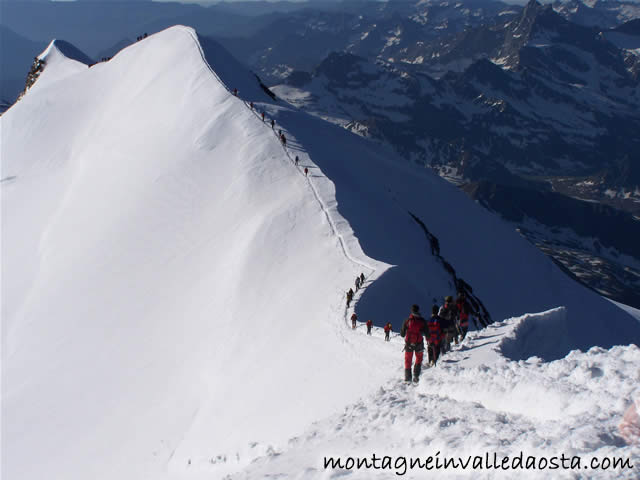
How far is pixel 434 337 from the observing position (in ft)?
49.1

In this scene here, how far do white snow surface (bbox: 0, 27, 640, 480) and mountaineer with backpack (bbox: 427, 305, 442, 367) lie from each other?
98 cm

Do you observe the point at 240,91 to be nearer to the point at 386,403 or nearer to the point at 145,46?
the point at 145,46

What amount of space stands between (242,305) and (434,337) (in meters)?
13.8

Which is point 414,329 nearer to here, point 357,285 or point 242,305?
point 357,285

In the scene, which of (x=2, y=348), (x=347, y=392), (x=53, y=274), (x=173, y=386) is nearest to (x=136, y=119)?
(x=53, y=274)

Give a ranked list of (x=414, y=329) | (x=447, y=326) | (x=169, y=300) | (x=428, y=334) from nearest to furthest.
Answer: (x=414, y=329)
(x=428, y=334)
(x=447, y=326)
(x=169, y=300)

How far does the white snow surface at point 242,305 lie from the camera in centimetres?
1276

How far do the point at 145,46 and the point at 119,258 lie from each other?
55471mm

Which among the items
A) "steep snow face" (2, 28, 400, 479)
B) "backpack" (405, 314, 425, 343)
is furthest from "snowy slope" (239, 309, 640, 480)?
"steep snow face" (2, 28, 400, 479)

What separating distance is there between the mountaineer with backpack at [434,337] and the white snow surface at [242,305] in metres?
0.98

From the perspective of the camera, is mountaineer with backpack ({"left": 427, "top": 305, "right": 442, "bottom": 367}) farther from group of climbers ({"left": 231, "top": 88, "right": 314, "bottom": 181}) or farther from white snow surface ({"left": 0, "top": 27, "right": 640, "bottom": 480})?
group of climbers ({"left": 231, "top": 88, "right": 314, "bottom": 181})

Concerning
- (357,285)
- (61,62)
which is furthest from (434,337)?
(61,62)

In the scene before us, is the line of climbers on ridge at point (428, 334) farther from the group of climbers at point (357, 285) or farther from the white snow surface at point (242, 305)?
the group of climbers at point (357, 285)

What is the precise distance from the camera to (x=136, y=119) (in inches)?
2425
